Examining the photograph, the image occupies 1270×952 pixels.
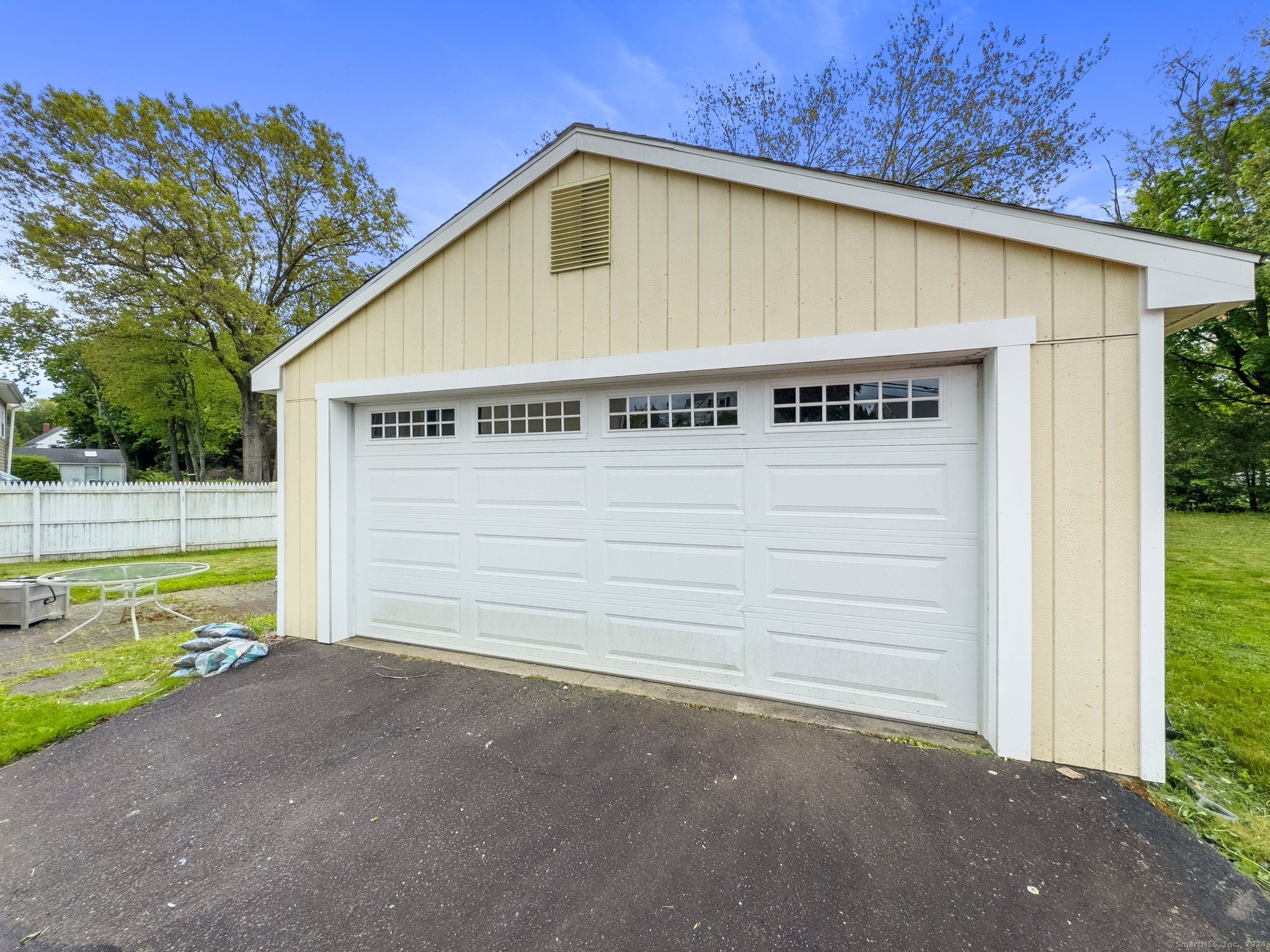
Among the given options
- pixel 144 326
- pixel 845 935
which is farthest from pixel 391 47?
pixel 144 326

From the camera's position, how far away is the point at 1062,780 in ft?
8.38

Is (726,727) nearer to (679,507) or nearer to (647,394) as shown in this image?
(679,507)

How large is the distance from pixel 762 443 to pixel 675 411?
26.1 inches

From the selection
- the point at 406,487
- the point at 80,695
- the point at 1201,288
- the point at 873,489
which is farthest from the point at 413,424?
the point at 1201,288

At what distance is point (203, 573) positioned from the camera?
7.22 metres

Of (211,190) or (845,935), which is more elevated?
(211,190)

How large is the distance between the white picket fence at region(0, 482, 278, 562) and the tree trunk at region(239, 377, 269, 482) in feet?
12.3

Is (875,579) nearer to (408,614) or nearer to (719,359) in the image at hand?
(719,359)

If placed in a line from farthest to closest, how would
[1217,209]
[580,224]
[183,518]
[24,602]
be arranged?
[1217,209] < [183,518] < [24,602] < [580,224]

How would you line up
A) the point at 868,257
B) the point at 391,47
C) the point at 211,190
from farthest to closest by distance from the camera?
the point at 211,190
the point at 391,47
the point at 868,257

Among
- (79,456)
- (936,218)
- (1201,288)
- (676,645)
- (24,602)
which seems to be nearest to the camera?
(1201,288)

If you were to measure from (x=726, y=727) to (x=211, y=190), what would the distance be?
18449 mm

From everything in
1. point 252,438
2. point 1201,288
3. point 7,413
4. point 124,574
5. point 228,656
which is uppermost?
point 7,413

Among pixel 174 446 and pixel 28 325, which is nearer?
pixel 28 325
